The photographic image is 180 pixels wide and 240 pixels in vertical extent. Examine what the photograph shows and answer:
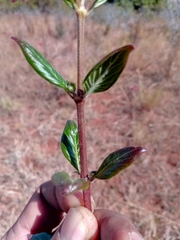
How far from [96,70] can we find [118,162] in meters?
0.17

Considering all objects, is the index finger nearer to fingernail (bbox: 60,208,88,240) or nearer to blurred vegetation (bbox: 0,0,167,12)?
fingernail (bbox: 60,208,88,240)

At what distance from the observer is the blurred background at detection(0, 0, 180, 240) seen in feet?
8.26

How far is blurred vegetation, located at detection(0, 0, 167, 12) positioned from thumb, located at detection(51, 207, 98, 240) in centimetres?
524

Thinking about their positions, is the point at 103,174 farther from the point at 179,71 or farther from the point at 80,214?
the point at 179,71

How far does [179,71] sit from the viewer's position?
442 cm

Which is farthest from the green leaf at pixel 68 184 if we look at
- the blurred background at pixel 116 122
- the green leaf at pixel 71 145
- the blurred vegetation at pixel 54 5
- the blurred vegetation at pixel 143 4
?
the blurred vegetation at pixel 143 4

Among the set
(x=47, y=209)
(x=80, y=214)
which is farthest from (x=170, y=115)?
(x=80, y=214)

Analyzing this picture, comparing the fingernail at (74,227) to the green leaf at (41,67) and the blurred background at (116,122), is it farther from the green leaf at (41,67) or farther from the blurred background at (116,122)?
the blurred background at (116,122)

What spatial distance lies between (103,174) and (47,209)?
1.83 feet

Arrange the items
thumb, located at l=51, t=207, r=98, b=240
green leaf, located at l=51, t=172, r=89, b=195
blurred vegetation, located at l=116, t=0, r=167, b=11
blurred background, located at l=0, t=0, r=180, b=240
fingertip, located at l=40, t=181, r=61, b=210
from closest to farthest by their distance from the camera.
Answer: green leaf, located at l=51, t=172, r=89, b=195 → thumb, located at l=51, t=207, r=98, b=240 → fingertip, located at l=40, t=181, r=61, b=210 → blurred background, located at l=0, t=0, r=180, b=240 → blurred vegetation, located at l=116, t=0, r=167, b=11

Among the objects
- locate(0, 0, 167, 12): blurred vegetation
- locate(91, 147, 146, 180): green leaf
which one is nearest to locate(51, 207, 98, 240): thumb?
locate(91, 147, 146, 180): green leaf

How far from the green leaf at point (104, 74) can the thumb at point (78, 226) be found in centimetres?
26

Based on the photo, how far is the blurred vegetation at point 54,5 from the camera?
233 inches

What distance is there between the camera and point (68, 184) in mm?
564
